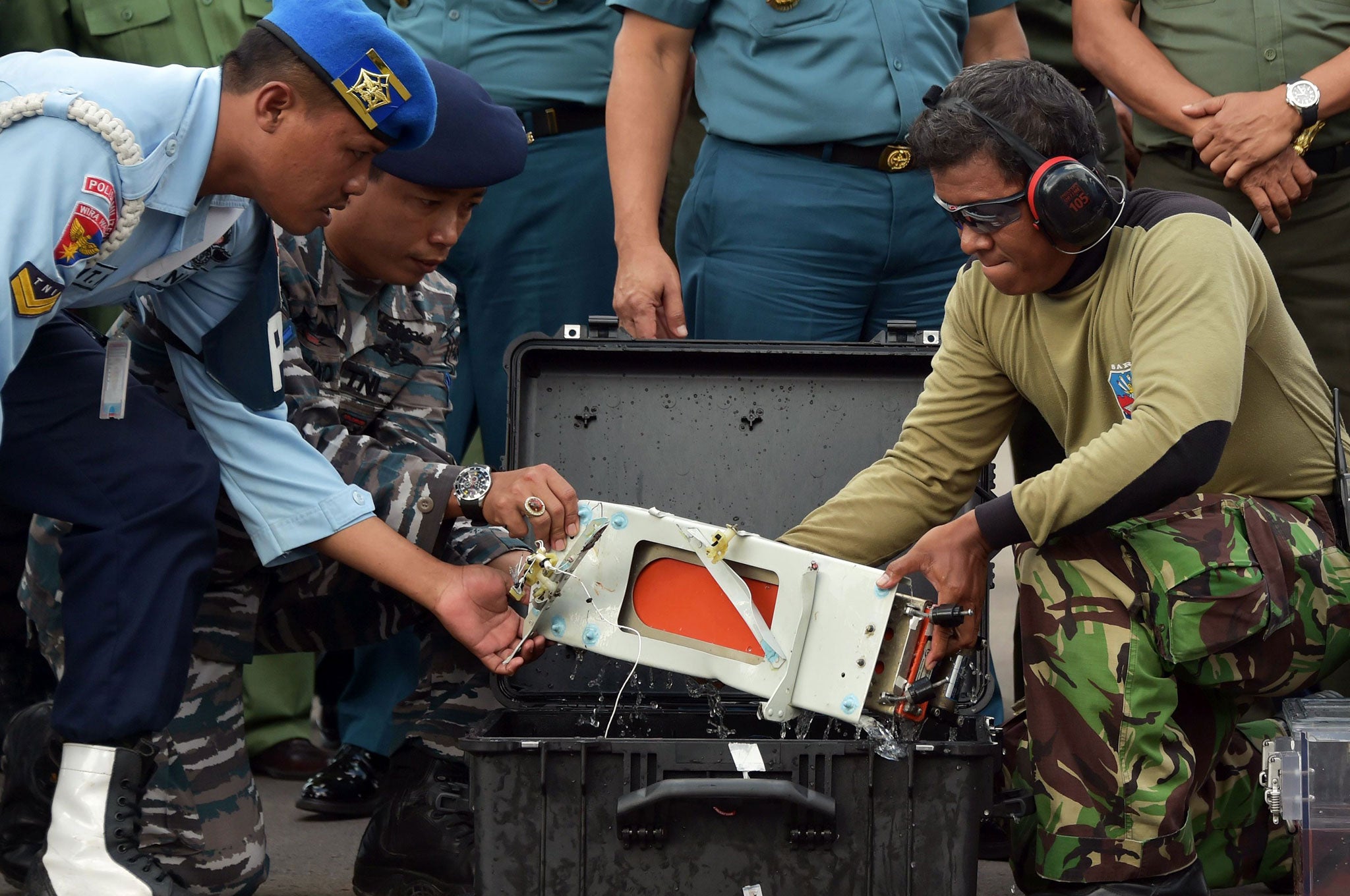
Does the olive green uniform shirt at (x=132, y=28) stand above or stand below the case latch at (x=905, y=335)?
above

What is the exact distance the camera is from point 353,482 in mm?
3027

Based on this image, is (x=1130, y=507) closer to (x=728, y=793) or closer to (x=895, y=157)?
(x=728, y=793)

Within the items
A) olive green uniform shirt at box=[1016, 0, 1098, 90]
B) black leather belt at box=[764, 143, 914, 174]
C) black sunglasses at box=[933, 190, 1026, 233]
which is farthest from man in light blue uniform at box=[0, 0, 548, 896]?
olive green uniform shirt at box=[1016, 0, 1098, 90]

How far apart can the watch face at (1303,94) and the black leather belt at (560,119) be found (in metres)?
1.56

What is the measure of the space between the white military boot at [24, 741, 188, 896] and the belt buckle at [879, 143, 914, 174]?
1.92m

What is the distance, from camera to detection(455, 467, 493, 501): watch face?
2896 mm

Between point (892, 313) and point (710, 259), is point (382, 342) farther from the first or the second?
point (892, 313)

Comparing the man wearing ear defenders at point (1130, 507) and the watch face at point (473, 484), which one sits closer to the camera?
the man wearing ear defenders at point (1130, 507)

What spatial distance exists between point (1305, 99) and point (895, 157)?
88 centimetres

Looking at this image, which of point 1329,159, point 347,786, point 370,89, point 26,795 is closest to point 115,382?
point 370,89

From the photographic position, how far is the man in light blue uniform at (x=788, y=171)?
3396 mm

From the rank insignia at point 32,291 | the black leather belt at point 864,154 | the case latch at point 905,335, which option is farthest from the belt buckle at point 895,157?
the rank insignia at point 32,291

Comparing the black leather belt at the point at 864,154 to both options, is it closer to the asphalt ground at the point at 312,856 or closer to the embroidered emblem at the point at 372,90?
the embroidered emblem at the point at 372,90

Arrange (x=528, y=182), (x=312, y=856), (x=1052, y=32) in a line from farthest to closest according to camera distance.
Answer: (x=1052, y=32)
(x=528, y=182)
(x=312, y=856)
